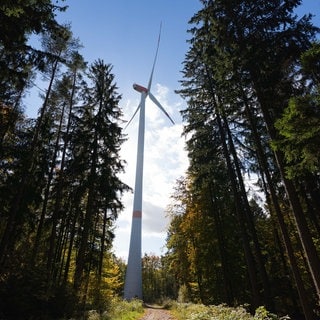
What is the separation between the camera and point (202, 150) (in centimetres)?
1559

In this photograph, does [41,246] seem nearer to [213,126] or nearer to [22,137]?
[22,137]

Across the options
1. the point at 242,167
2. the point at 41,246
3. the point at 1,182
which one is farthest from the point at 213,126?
the point at 41,246

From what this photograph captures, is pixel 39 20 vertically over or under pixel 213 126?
under

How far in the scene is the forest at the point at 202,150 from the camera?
30.3 feet

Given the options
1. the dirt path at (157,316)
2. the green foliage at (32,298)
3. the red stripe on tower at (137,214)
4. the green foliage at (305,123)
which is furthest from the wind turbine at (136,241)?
the green foliage at (305,123)

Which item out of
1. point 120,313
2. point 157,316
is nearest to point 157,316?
point 157,316

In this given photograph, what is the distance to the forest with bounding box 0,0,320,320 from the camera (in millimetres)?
9227

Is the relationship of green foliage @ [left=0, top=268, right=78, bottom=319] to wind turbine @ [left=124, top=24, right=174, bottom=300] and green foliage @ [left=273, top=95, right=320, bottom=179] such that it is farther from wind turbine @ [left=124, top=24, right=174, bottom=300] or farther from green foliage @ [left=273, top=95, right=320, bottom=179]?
wind turbine @ [left=124, top=24, right=174, bottom=300]

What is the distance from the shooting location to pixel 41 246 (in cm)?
2516

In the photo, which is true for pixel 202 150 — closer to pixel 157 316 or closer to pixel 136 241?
pixel 157 316

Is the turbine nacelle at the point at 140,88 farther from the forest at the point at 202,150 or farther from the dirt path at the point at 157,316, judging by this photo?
the dirt path at the point at 157,316

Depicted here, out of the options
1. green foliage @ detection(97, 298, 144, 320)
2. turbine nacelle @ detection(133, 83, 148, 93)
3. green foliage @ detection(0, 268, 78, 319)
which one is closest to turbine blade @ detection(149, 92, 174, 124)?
turbine nacelle @ detection(133, 83, 148, 93)

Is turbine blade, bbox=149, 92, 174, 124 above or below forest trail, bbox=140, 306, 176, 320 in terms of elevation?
above

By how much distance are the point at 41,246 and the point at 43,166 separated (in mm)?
→ 10042
